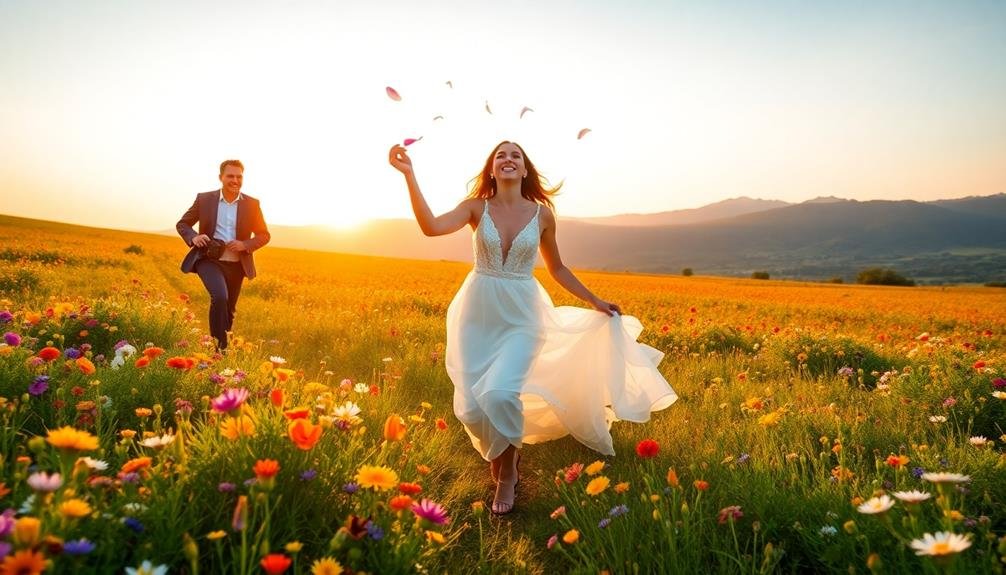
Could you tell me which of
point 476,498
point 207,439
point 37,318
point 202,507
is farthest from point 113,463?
point 37,318

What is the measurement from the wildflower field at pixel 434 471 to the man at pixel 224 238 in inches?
23.4

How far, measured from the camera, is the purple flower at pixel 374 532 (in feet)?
7.29

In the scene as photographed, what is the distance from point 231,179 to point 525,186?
174 inches

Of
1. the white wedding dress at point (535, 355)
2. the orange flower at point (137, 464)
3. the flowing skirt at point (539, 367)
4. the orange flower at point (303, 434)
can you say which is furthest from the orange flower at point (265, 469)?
the white wedding dress at point (535, 355)

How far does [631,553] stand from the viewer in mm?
2871

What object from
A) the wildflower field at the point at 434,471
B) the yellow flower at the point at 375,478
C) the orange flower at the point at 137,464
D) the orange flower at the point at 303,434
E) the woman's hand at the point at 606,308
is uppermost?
the woman's hand at the point at 606,308

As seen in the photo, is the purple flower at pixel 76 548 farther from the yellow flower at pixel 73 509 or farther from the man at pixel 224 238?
the man at pixel 224 238

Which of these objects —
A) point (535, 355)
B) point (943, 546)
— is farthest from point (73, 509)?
point (535, 355)

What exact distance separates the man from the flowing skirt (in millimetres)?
3821

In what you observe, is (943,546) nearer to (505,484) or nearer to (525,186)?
(505,484)

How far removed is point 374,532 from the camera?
2.24m

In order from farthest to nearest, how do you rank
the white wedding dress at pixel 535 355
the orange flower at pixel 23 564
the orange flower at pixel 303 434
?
the white wedding dress at pixel 535 355 → the orange flower at pixel 303 434 → the orange flower at pixel 23 564

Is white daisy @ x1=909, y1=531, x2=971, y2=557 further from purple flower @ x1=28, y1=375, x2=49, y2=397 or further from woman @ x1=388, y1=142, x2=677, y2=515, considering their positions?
purple flower @ x1=28, y1=375, x2=49, y2=397

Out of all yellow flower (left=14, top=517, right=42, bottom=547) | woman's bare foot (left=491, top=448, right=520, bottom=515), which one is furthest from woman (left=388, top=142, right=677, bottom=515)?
yellow flower (left=14, top=517, right=42, bottom=547)
